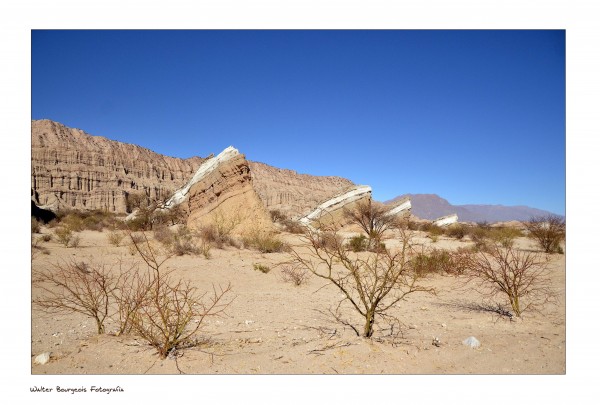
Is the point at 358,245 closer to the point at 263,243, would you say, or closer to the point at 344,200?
the point at 263,243

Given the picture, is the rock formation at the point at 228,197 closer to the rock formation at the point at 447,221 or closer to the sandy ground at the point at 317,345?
the sandy ground at the point at 317,345

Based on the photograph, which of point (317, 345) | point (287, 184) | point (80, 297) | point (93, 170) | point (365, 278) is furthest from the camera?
point (287, 184)

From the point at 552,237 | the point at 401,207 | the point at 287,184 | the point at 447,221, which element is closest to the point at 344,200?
the point at 401,207

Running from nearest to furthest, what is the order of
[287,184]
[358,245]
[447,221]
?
1. [358,245]
2. [447,221]
3. [287,184]

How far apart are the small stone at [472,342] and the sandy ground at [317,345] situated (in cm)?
4

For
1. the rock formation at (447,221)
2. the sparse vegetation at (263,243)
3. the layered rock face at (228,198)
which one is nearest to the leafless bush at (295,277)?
the sparse vegetation at (263,243)

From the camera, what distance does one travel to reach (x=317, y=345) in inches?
128

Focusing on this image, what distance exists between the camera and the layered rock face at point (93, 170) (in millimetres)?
56875

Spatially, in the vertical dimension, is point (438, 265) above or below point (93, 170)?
below

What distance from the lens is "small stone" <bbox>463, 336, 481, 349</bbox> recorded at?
323 cm

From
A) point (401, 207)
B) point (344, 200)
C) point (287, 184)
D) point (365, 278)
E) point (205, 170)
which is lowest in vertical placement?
point (365, 278)

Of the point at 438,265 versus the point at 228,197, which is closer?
the point at 438,265

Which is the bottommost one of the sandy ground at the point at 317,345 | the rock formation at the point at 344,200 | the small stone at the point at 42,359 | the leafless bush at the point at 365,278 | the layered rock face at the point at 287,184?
the sandy ground at the point at 317,345

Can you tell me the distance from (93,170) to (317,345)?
7264 cm
